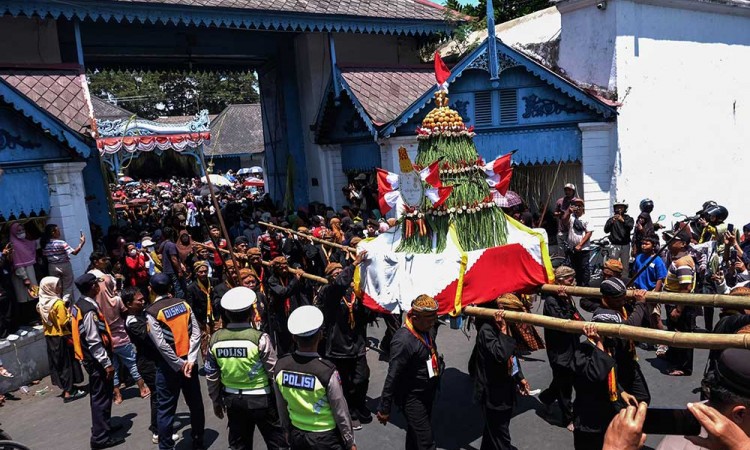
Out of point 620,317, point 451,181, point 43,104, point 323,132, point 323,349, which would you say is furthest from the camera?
point 323,132

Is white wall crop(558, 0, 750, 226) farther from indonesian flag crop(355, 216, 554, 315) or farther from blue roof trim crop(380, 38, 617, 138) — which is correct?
indonesian flag crop(355, 216, 554, 315)

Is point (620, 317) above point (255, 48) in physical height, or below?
below

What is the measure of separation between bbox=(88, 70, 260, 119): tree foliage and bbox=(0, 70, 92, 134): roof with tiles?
1554 inches

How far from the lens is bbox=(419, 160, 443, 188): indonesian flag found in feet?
16.0

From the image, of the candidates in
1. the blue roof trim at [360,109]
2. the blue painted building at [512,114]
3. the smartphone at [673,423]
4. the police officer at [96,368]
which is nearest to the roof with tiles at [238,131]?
the blue roof trim at [360,109]

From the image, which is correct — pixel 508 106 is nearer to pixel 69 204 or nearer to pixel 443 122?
pixel 443 122

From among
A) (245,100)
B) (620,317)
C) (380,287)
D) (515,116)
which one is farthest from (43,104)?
(245,100)

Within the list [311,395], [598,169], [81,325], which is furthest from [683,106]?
[81,325]

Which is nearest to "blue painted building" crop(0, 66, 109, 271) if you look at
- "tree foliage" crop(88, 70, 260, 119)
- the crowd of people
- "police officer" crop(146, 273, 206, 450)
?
the crowd of people

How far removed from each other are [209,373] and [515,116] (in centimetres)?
903

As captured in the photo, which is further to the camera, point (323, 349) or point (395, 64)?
point (395, 64)

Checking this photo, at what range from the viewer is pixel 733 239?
834 centimetres

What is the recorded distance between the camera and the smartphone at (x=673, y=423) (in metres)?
1.99

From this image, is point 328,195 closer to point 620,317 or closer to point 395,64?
point 395,64
